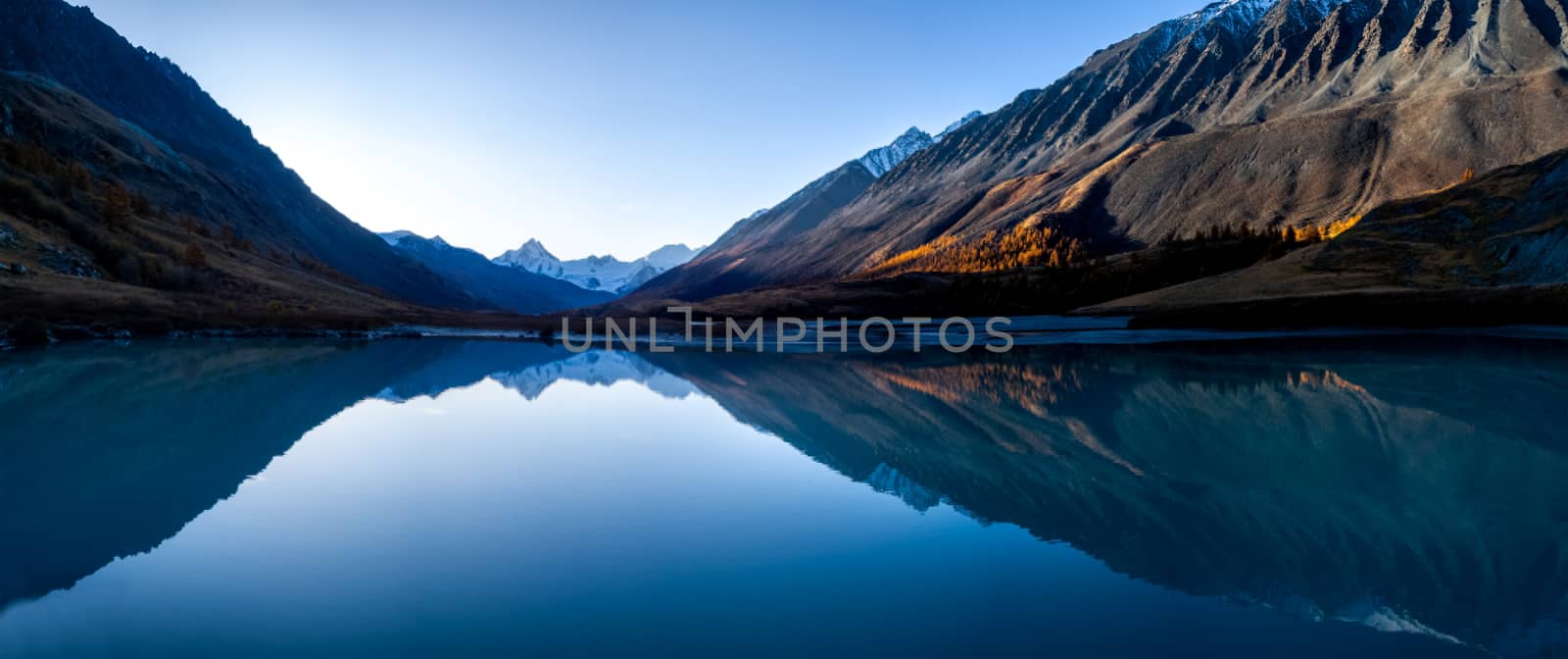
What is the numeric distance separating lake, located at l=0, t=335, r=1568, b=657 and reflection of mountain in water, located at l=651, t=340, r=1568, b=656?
0.09 meters

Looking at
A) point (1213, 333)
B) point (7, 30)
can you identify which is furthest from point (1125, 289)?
point (7, 30)

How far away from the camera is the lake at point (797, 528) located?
318 inches

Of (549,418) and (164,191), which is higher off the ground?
(164,191)

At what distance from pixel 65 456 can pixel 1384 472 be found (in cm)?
2899

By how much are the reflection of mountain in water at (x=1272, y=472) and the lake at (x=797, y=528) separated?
3.4 inches

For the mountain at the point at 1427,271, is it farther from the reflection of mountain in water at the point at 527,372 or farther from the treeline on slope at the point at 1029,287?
the reflection of mountain in water at the point at 527,372

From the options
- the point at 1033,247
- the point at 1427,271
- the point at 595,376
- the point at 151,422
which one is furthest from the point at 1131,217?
the point at 151,422

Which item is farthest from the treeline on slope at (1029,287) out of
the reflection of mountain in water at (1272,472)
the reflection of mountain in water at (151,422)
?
the reflection of mountain in water at (1272,472)

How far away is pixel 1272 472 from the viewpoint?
15383 millimetres

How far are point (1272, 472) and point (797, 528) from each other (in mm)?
10438

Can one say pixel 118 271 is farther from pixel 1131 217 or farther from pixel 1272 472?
pixel 1131 217

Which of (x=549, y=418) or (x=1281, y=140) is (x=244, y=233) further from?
(x=1281, y=140)

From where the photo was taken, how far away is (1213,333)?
214 feet

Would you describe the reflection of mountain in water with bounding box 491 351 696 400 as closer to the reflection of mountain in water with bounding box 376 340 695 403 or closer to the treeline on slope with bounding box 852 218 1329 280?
the reflection of mountain in water with bounding box 376 340 695 403
